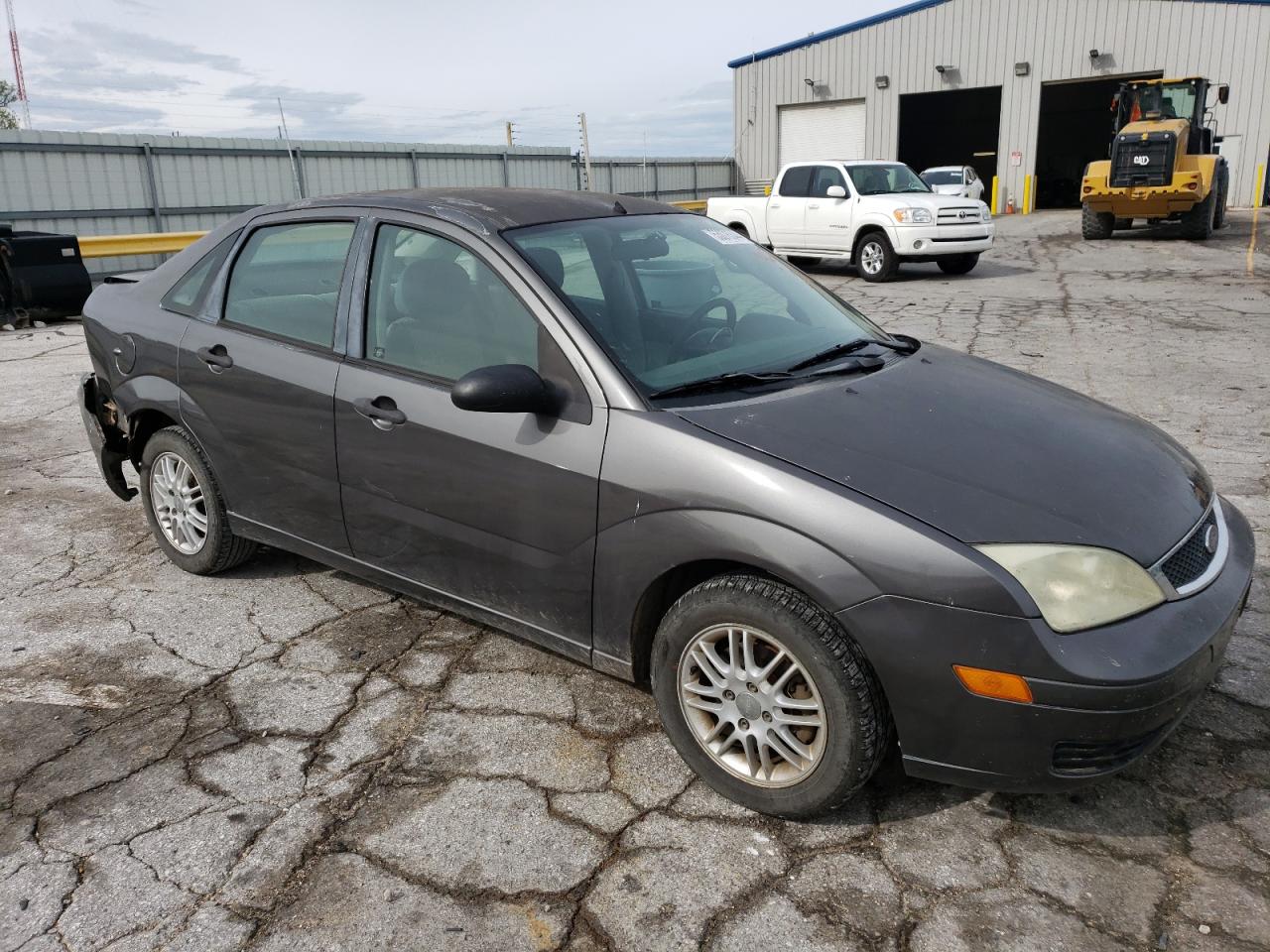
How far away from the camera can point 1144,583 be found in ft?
8.06

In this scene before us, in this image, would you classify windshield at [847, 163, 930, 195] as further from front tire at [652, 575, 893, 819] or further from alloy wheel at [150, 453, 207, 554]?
front tire at [652, 575, 893, 819]

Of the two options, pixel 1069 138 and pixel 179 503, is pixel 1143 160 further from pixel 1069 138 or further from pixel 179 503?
pixel 1069 138

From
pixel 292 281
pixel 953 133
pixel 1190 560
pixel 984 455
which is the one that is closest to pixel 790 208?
pixel 292 281

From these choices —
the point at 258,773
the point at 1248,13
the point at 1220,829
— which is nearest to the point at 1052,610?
the point at 1220,829

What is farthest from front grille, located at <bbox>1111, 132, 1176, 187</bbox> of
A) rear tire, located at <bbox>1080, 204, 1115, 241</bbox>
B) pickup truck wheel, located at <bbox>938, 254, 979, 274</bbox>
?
pickup truck wheel, located at <bbox>938, 254, 979, 274</bbox>

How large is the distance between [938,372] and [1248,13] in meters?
29.6

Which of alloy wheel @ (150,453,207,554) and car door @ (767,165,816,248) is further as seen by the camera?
car door @ (767,165,816,248)

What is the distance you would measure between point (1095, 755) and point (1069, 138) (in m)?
40.8

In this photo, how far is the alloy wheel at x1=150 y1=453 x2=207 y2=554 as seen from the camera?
14.0ft

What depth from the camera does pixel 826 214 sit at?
1582cm

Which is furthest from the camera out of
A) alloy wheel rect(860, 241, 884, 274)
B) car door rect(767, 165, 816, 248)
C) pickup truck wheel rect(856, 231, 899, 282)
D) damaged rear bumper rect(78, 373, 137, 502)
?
car door rect(767, 165, 816, 248)

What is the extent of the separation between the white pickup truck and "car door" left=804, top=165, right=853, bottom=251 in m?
0.02

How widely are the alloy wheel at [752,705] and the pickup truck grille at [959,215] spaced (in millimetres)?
13420

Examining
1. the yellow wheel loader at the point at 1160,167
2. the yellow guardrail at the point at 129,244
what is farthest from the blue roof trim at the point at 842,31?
the yellow guardrail at the point at 129,244
